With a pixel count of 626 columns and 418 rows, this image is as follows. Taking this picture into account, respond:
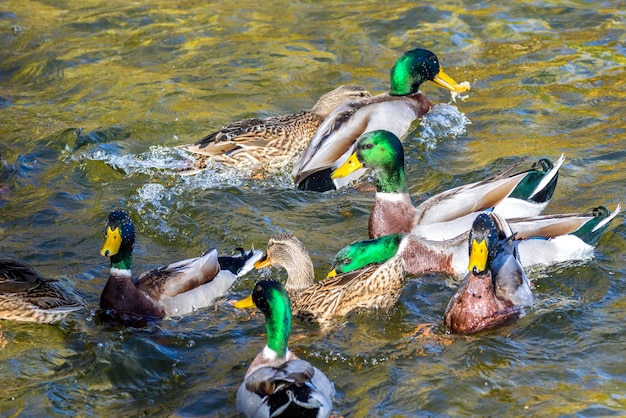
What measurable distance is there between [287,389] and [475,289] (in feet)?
5.55

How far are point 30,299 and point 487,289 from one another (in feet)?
9.75

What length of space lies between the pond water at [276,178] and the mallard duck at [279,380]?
0.71ft

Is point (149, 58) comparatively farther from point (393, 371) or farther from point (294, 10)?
point (393, 371)

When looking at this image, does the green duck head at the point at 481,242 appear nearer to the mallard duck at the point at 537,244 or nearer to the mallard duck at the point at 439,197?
the mallard duck at the point at 537,244

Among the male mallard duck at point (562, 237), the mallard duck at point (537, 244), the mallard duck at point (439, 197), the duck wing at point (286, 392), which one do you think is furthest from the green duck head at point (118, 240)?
the male mallard duck at point (562, 237)

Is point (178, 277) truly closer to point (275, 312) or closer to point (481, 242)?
point (275, 312)

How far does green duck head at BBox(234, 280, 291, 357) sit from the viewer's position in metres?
5.61

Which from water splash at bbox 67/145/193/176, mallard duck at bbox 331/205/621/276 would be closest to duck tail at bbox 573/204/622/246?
mallard duck at bbox 331/205/621/276

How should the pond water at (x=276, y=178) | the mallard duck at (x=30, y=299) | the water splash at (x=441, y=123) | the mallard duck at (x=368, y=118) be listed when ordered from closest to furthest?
the pond water at (x=276, y=178)
the mallard duck at (x=30, y=299)
the mallard duck at (x=368, y=118)
the water splash at (x=441, y=123)

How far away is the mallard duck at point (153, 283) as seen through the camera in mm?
6719

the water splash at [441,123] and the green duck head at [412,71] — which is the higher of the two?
the green duck head at [412,71]

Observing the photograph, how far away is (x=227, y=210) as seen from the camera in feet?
27.4

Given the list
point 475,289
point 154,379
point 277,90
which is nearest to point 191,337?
point 154,379

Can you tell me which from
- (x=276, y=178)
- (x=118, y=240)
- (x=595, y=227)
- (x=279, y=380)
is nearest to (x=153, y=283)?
(x=118, y=240)
